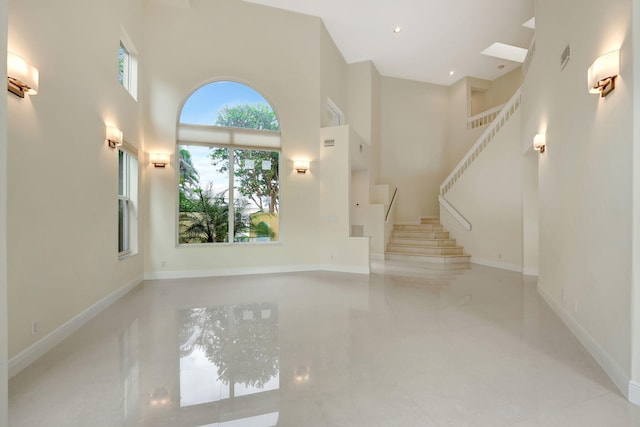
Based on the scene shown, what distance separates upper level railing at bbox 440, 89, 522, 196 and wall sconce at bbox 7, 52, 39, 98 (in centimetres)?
825

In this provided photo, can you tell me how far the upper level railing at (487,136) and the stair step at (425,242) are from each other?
5.86ft

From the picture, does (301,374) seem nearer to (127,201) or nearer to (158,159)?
(127,201)

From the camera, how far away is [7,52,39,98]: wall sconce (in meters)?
2.39

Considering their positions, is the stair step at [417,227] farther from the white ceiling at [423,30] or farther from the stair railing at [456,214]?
the white ceiling at [423,30]

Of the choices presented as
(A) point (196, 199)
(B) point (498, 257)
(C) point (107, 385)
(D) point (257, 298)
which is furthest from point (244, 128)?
(B) point (498, 257)

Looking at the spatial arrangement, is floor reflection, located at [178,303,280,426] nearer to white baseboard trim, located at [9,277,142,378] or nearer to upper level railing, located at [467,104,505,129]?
white baseboard trim, located at [9,277,142,378]

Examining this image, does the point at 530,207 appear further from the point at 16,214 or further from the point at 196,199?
the point at 16,214

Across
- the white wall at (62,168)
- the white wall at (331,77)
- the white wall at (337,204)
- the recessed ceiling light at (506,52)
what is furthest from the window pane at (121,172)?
the recessed ceiling light at (506,52)

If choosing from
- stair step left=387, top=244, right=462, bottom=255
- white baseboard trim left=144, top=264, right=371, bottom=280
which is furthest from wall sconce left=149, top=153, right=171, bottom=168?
stair step left=387, top=244, right=462, bottom=255

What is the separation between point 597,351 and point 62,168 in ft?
18.2

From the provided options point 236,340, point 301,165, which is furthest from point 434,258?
point 236,340

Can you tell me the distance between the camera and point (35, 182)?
278cm

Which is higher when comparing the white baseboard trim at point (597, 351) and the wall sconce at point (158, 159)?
the wall sconce at point (158, 159)

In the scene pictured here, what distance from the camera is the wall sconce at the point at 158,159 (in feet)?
19.4
